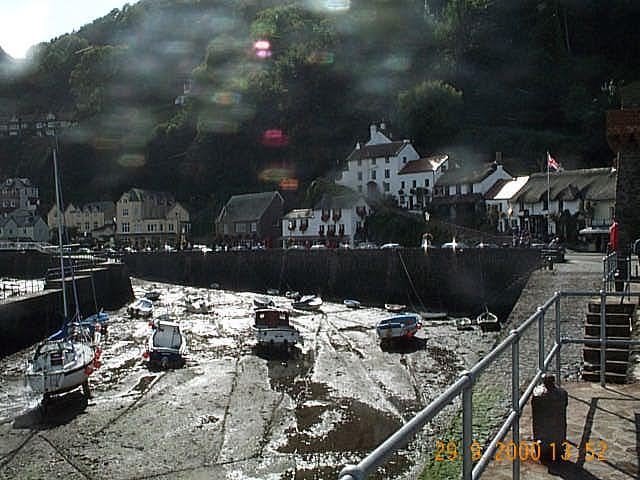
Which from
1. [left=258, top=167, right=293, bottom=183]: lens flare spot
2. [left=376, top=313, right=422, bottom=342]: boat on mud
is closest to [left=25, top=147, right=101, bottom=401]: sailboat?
[left=376, top=313, right=422, bottom=342]: boat on mud

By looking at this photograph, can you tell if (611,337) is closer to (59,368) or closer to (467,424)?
(467,424)

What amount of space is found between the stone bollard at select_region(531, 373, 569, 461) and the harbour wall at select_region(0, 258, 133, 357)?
916 inches

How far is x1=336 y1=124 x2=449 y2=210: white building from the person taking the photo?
2346 inches

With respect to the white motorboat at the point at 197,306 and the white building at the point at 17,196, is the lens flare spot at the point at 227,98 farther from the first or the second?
the white motorboat at the point at 197,306

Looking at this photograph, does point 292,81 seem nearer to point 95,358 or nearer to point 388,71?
point 388,71

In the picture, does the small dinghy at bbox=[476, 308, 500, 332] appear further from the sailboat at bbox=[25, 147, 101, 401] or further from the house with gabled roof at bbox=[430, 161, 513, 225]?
the house with gabled roof at bbox=[430, 161, 513, 225]

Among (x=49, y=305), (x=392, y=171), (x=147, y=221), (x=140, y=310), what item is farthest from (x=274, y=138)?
(x=49, y=305)

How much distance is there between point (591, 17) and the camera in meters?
75.2

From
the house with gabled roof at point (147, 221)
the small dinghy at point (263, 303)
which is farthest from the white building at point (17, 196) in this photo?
the small dinghy at point (263, 303)

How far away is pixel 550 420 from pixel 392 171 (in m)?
59.1

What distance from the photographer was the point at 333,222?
5903cm

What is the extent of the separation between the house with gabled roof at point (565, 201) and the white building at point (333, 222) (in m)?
15.2

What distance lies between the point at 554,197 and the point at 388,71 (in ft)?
142

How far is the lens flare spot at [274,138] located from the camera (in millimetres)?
82188
